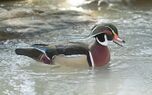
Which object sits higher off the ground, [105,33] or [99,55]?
[105,33]

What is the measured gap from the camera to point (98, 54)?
601 centimetres

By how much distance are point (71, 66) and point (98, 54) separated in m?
0.35

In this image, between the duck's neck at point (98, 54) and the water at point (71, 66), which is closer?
the water at point (71, 66)

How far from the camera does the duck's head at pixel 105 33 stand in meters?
5.98

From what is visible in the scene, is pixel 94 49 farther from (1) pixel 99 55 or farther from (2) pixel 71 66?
(2) pixel 71 66

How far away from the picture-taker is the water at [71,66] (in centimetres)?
540

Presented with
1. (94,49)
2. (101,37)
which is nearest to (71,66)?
(94,49)

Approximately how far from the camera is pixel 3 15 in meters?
8.56

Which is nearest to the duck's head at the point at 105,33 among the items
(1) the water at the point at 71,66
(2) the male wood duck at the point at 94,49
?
(2) the male wood duck at the point at 94,49

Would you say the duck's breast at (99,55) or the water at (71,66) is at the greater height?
the duck's breast at (99,55)

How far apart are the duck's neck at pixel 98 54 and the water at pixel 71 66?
3.4 inches

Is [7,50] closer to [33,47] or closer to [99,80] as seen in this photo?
[33,47]

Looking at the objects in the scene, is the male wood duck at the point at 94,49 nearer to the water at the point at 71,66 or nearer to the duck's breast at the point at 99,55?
the duck's breast at the point at 99,55

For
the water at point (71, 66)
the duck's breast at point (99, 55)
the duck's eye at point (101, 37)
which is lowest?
the water at point (71, 66)
